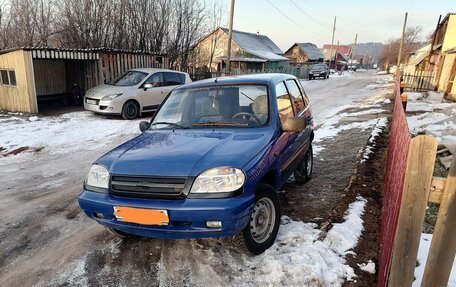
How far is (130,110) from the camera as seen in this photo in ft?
39.5

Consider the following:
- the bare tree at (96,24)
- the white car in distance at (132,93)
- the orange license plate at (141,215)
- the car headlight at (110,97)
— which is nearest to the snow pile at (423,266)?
the orange license plate at (141,215)

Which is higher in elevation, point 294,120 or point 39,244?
point 294,120

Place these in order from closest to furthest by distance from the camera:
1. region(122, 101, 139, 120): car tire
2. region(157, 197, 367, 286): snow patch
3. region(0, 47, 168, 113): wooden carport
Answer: region(157, 197, 367, 286): snow patch
region(122, 101, 139, 120): car tire
region(0, 47, 168, 113): wooden carport

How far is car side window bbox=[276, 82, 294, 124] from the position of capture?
4.09m

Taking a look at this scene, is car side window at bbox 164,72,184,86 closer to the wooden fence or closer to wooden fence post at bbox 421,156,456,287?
the wooden fence

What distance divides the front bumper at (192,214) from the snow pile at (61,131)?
19.1 ft

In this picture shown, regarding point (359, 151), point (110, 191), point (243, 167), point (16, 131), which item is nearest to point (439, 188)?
point (243, 167)

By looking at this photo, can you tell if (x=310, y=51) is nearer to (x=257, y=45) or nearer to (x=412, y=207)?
(x=257, y=45)

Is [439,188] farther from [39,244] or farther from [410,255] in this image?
[39,244]

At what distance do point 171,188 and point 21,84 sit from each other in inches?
477

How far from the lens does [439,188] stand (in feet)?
6.37

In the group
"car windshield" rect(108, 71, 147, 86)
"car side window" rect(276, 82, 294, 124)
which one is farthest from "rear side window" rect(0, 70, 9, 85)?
"car side window" rect(276, 82, 294, 124)

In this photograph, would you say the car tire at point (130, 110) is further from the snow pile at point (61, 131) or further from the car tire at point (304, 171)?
the car tire at point (304, 171)

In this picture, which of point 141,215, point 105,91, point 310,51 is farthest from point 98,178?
point 310,51
